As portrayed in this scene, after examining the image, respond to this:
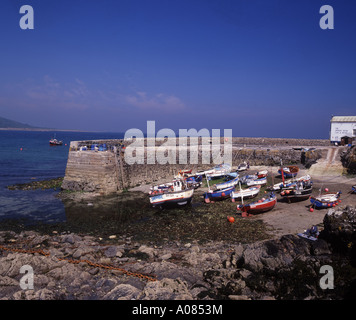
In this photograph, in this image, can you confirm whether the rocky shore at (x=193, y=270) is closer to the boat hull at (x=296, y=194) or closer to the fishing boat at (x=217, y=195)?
the boat hull at (x=296, y=194)

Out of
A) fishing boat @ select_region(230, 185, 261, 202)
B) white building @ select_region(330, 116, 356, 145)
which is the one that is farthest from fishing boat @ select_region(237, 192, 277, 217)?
white building @ select_region(330, 116, 356, 145)

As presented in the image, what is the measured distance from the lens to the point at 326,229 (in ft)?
36.2

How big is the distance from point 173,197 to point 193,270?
9.86 meters

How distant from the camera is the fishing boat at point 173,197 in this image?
19.2 meters

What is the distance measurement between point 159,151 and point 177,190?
11322 mm

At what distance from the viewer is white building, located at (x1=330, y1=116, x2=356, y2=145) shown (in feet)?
121

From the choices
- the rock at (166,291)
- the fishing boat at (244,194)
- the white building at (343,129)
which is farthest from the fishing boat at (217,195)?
the white building at (343,129)

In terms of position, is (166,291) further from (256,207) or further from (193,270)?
(256,207)

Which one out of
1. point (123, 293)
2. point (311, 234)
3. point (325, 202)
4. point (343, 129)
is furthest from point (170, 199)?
point (343, 129)

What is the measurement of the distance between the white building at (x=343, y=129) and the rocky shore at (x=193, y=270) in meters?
31.6

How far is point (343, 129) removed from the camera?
124ft
